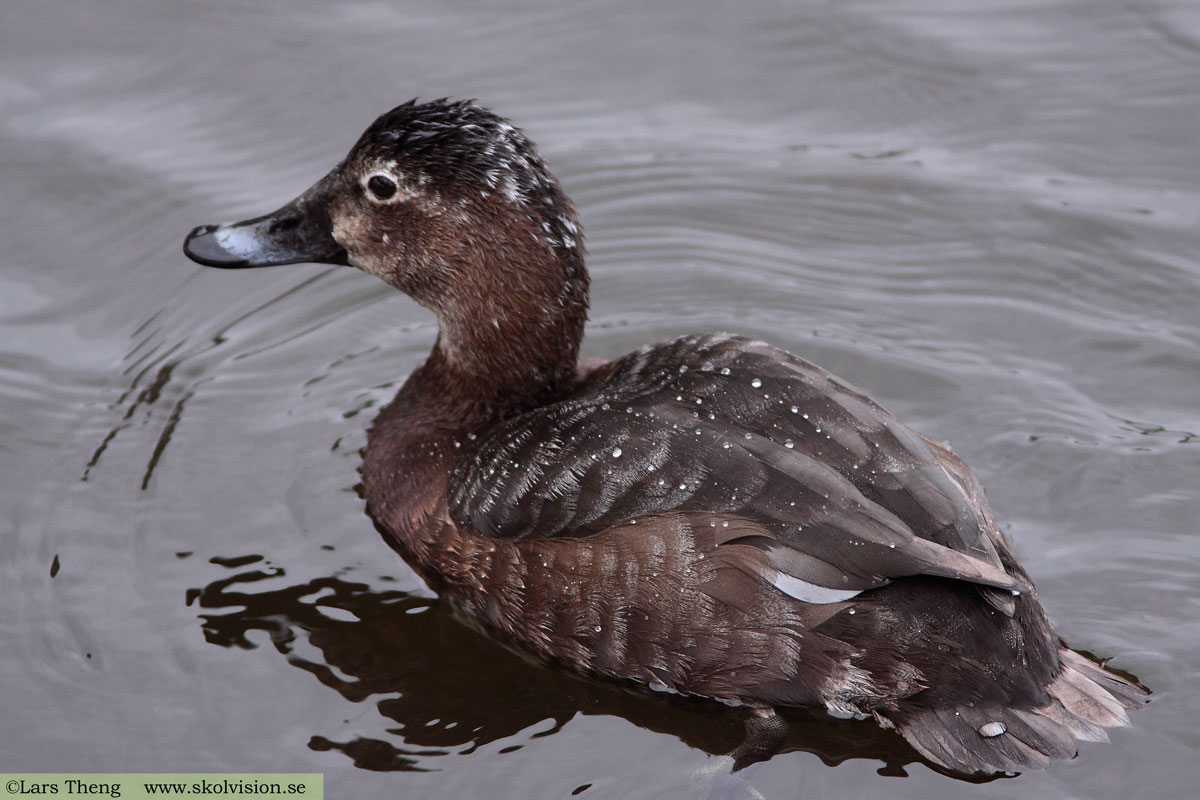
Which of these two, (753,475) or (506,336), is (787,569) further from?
(506,336)

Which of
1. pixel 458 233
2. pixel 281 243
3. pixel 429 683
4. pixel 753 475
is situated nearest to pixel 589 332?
pixel 458 233

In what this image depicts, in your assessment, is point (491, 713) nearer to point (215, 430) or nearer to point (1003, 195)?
point (215, 430)

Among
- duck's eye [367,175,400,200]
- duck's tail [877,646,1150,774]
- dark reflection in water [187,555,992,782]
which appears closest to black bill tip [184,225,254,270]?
duck's eye [367,175,400,200]

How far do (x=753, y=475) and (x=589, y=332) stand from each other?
224 centimetres

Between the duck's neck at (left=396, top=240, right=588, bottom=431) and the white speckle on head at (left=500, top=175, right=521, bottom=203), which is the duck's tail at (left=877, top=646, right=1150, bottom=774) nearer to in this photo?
the duck's neck at (left=396, top=240, right=588, bottom=431)

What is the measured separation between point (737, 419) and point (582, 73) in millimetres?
3729

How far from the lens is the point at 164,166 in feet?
23.1

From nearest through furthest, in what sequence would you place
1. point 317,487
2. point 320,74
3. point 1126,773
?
1. point 1126,773
2. point 317,487
3. point 320,74

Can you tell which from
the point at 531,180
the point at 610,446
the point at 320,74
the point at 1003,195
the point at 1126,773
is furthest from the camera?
the point at 320,74

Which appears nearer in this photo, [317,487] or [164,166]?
[317,487]

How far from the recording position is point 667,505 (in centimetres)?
423

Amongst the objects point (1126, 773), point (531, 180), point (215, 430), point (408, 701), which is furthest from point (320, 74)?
point (1126, 773)

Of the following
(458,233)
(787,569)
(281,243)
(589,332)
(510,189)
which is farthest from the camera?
(589,332)

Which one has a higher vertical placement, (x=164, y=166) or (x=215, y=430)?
(x=164, y=166)
